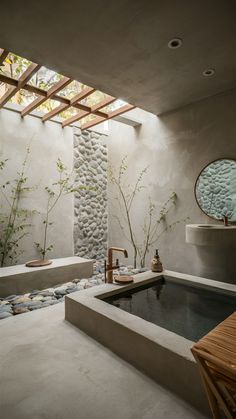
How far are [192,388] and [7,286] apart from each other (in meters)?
2.45

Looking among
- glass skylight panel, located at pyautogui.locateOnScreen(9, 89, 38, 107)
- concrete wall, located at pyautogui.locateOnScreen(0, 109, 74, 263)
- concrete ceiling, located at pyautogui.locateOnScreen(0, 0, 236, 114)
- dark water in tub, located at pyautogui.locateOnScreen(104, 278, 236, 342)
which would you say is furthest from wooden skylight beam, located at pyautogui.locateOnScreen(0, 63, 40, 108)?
dark water in tub, located at pyautogui.locateOnScreen(104, 278, 236, 342)

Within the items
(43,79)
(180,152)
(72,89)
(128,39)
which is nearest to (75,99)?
(128,39)

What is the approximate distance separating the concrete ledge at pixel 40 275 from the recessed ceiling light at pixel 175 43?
301cm

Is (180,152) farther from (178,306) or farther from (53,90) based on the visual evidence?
(178,306)

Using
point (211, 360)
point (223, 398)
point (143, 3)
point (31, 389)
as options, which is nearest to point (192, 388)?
point (223, 398)

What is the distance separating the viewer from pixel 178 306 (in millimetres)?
2311

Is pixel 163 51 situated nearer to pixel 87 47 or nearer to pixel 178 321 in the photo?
pixel 87 47

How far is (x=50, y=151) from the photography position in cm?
421

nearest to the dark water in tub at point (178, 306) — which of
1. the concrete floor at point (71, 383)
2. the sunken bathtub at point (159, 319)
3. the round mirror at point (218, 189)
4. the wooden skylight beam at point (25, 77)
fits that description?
the sunken bathtub at point (159, 319)

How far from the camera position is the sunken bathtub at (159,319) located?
1.38 m

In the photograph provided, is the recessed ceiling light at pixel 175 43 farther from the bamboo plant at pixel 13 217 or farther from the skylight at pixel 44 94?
the bamboo plant at pixel 13 217

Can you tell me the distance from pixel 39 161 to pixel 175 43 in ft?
8.96

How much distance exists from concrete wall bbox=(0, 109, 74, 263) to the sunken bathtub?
2.03 meters

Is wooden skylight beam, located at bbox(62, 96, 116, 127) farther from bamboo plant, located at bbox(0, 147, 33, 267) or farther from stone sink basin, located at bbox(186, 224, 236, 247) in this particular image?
stone sink basin, located at bbox(186, 224, 236, 247)
